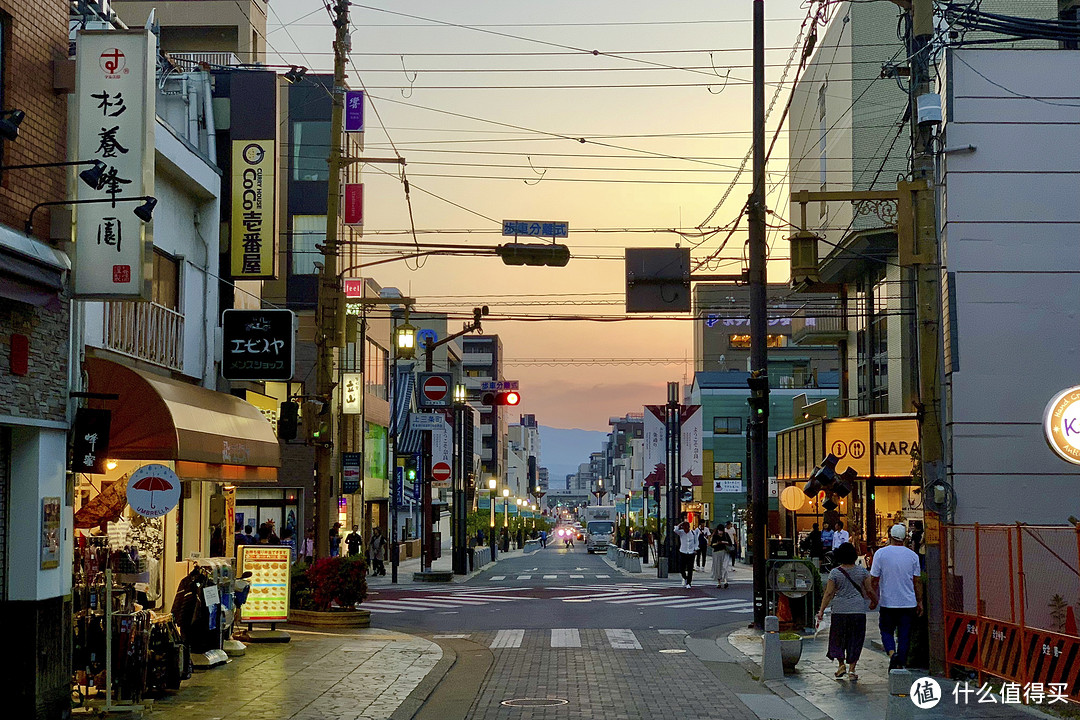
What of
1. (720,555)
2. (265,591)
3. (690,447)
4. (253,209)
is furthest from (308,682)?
(690,447)

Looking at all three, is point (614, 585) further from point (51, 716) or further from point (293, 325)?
point (51, 716)

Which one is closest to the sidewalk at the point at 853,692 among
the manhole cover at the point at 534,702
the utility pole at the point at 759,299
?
the utility pole at the point at 759,299

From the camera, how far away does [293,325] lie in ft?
72.5

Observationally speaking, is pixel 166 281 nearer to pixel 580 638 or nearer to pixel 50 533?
pixel 50 533

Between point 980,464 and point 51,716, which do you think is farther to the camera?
point 980,464

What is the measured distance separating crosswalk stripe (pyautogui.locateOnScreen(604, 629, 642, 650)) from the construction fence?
20.9ft

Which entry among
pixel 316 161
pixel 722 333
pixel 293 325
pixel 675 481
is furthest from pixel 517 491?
pixel 293 325

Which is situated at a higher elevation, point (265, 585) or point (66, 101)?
point (66, 101)

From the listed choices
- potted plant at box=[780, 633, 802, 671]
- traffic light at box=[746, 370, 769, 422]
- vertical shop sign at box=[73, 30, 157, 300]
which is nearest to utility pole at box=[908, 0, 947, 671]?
potted plant at box=[780, 633, 802, 671]

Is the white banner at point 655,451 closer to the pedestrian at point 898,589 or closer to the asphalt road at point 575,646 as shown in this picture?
the asphalt road at point 575,646

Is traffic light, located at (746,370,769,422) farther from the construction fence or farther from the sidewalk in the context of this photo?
the construction fence

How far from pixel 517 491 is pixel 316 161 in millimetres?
134788

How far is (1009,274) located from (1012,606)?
7.48 metres

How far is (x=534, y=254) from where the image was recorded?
22.0m
